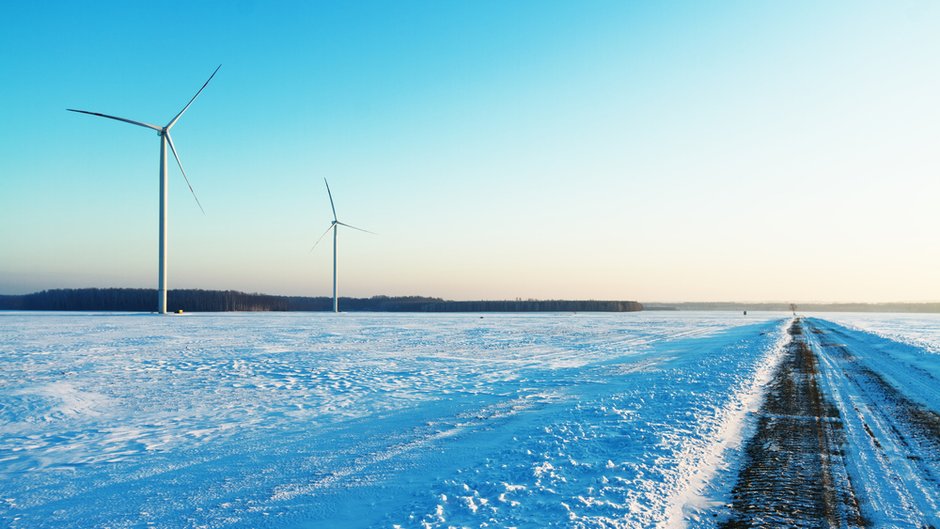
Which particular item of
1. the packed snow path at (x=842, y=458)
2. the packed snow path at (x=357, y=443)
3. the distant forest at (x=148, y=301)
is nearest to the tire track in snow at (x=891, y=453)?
the packed snow path at (x=842, y=458)

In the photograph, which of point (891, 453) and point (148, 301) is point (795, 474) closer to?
point (891, 453)

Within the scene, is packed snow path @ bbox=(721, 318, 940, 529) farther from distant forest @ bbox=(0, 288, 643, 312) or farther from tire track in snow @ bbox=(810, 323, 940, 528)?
distant forest @ bbox=(0, 288, 643, 312)

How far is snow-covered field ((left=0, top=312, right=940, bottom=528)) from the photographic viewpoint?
524cm

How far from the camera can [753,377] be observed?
14617 mm

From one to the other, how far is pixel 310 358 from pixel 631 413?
12465mm

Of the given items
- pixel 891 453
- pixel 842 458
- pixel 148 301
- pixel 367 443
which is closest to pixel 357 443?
pixel 367 443

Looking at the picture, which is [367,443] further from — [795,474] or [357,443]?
[795,474]

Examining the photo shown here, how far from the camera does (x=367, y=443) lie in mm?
7910

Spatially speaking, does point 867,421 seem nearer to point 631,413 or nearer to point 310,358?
point 631,413

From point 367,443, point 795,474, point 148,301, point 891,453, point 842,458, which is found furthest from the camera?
point 148,301

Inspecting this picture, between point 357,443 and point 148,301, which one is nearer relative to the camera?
point 357,443

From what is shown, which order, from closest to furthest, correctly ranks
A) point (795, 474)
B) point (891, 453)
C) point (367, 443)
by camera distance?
point (795, 474)
point (891, 453)
point (367, 443)

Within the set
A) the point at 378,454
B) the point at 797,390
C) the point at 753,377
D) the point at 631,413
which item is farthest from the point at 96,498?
the point at 753,377

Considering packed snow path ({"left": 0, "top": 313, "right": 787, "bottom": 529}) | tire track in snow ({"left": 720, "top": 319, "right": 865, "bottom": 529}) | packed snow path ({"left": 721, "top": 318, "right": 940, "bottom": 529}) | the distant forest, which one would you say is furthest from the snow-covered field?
the distant forest
